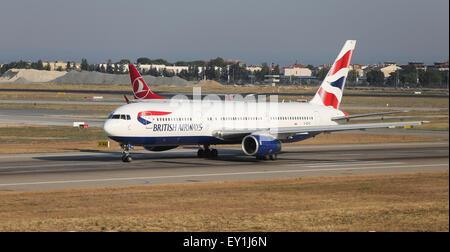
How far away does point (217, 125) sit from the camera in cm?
4922

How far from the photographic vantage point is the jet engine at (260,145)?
47156 mm

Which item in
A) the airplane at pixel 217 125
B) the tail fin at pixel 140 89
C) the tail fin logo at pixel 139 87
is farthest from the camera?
the tail fin logo at pixel 139 87

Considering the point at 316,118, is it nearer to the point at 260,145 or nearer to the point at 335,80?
the point at 335,80

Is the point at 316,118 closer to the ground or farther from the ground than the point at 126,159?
farther from the ground

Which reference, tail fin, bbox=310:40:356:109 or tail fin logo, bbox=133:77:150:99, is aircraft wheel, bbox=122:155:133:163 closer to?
tail fin, bbox=310:40:356:109

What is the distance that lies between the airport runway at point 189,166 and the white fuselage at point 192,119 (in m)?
1.91

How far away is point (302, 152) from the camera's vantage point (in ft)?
186

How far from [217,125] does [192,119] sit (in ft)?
6.97

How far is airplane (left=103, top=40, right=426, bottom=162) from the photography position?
45812 mm

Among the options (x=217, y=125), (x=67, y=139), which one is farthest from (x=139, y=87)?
(x=217, y=125)

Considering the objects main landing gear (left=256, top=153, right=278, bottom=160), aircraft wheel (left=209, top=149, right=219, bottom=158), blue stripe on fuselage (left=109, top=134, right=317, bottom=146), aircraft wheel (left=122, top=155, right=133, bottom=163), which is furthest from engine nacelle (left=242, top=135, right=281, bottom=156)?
aircraft wheel (left=122, top=155, right=133, bottom=163)

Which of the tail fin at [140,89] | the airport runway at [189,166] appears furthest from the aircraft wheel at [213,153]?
the tail fin at [140,89]

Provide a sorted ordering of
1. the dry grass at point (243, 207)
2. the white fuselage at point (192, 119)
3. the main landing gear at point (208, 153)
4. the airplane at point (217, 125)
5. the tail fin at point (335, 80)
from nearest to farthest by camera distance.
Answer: the dry grass at point (243, 207)
the white fuselage at point (192, 119)
the airplane at point (217, 125)
the main landing gear at point (208, 153)
the tail fin at point (335, 80)

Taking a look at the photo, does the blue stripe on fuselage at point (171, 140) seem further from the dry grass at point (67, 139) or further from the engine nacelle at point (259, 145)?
the dry grass at point (67, 139)
